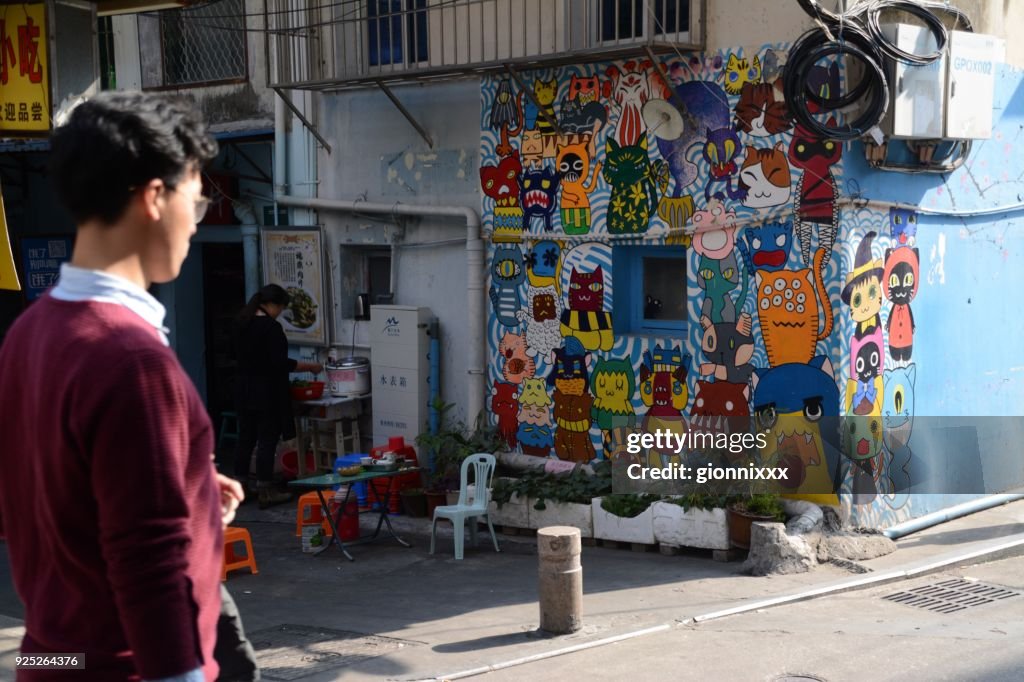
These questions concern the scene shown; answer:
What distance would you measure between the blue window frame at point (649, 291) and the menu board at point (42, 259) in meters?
7.58

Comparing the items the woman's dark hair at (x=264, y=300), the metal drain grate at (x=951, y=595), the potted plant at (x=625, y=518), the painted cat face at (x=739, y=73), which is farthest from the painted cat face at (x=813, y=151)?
the woman's dark hair at (x=264, y=300)

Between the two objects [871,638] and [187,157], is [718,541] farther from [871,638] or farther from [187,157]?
[187,157]

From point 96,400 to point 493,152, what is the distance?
A: 30.4 ft

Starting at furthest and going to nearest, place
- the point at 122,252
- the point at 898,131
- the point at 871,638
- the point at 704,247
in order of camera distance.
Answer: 1. the point at 704,247
2. the point at 898,131
3. the point at 871,638
4. the point at 122,252

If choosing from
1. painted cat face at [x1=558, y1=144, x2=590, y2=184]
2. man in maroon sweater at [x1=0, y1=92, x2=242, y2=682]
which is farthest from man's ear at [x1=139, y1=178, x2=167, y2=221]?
painted cat face at [x1=558, y1=144, x2=590, y2=184]

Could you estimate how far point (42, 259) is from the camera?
48.2 ft

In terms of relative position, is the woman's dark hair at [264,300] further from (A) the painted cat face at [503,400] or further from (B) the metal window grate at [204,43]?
(B) the metal window grate at [204,43]

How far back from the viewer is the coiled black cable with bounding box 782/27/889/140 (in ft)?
29.1

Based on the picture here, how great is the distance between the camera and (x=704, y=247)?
997 cm

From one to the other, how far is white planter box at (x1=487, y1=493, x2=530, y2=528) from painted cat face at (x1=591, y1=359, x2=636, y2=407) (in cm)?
118

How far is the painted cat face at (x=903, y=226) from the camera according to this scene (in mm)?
9727

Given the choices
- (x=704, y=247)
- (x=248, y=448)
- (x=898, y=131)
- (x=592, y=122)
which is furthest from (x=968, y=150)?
(x=248, y=448)

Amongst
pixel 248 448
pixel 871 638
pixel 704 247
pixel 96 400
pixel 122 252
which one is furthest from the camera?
pixel 248 448

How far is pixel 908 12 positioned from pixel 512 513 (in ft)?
17.6
